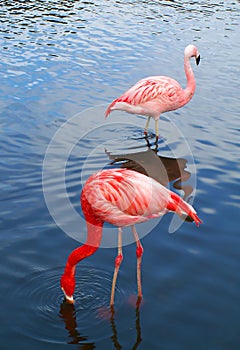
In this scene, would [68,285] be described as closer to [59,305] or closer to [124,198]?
[59,305]

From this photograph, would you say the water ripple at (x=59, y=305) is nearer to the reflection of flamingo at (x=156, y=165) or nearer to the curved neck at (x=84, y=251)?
the curved neck at (x=84, y=251)

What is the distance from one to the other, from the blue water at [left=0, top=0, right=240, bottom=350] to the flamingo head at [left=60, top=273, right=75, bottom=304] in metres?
0.14

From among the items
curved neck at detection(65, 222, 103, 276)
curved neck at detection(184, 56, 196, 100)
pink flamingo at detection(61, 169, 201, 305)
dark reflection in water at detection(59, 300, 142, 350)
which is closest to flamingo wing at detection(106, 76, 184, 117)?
curved neck at detection(184, 56, 196, 100)

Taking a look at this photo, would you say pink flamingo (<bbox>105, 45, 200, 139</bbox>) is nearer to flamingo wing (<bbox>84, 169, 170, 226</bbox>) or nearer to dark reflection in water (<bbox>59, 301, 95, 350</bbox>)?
flamingo wing (<bbox>84, 169, 170, 226</bbox>)

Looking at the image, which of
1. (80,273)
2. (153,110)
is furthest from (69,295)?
(153,110)

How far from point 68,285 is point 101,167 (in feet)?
11.6

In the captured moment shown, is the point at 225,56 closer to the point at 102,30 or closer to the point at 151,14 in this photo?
the point at 102,30

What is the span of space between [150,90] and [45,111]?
88.2 inches

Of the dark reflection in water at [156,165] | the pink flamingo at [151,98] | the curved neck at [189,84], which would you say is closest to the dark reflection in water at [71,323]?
the dark reflection in water at [156,165]

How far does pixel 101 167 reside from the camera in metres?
8.15

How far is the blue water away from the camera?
4730mm

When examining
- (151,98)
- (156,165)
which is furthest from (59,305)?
(151,98)

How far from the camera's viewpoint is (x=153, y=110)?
362 inches

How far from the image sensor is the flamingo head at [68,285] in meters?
4.76
